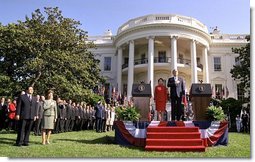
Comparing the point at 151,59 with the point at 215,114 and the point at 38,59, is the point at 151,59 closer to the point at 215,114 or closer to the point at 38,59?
the point at 38,59

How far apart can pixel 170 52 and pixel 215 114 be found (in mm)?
14351

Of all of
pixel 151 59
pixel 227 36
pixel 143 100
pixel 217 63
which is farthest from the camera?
pixel 227 36

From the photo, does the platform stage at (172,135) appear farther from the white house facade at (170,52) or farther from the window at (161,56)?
the window at (161,56)

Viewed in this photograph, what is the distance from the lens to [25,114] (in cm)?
589

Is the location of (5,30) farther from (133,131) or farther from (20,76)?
(133,131)

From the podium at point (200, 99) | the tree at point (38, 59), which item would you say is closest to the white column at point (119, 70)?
the tree at point (38, 59)

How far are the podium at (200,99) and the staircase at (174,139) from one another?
3.48ft

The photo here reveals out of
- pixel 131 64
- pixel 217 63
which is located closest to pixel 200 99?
pixel 131 64

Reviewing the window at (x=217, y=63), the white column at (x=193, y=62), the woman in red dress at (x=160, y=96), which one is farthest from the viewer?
the window at (x=217, y=63)

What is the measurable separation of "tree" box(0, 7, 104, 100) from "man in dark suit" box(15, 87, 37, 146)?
583 cm

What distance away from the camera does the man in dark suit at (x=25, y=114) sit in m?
5.84

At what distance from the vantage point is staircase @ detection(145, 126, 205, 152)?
5.38 metres

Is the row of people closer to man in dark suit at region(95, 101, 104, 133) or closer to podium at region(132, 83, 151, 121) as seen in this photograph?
man in dark suit at region(95, 101, 104, 133)

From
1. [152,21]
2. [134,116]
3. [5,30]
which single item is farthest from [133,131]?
[152,21]
